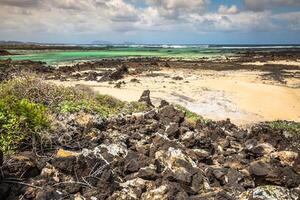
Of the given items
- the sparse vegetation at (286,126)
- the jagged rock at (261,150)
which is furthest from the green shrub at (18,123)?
the sparse vegetation at (286,126)

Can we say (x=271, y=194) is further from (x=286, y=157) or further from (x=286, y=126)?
(x=286, y=126)

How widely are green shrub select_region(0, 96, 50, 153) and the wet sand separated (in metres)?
12.3

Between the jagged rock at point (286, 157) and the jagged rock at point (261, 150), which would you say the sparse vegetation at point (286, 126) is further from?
the jagged rock at point (286, 157)

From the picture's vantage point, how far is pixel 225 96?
2552 cm

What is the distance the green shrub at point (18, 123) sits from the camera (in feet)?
24.5

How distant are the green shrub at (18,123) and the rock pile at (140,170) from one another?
1.28ft

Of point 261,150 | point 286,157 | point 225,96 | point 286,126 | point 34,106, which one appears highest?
point 34,106

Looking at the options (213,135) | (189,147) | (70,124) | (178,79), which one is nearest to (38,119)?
(70,124)

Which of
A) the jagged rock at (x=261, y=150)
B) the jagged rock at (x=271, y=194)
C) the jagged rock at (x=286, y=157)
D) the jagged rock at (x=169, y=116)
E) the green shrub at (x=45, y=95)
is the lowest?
the jagged rock at (x=261, y=150)

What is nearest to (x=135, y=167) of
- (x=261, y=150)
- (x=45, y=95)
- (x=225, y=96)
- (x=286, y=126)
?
(x=261, y=150)

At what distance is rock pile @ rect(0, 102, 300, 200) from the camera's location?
5.78 m

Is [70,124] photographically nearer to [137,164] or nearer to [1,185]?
[137,164]

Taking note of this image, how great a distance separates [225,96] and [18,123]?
19.4 metres

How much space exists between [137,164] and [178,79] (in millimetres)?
26394
